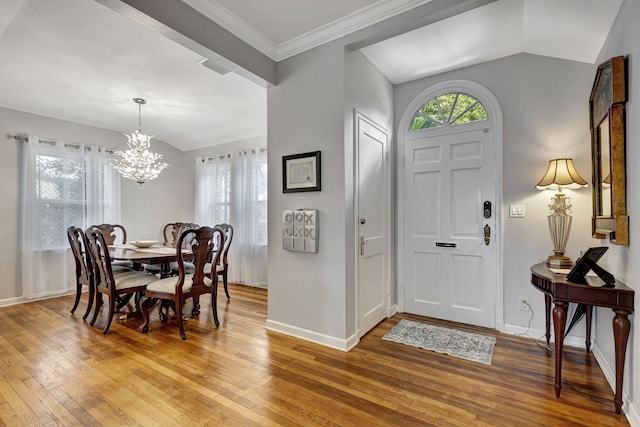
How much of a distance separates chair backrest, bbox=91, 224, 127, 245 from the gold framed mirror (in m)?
5.30

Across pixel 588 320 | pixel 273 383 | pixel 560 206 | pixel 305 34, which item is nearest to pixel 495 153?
pixel 560 206

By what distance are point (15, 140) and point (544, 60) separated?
6212mm

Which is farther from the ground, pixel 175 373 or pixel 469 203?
pixel 469 203

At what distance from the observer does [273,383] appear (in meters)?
2.06

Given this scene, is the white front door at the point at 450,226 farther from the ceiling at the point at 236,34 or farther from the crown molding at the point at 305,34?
the crown molding at the point at 305,34

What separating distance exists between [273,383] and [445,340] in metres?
1.57

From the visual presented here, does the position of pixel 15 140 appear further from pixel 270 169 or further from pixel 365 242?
pixel 365 242

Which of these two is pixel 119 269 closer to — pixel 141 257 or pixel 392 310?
pixel 141 257

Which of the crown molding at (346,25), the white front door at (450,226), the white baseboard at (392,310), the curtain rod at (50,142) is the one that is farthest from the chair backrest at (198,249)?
the curtain rod at (50,142)

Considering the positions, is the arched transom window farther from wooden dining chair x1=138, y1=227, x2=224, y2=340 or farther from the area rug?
wooden dining chair x1=138, y1=227, x2=224, y2=340

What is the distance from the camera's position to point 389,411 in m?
1.77

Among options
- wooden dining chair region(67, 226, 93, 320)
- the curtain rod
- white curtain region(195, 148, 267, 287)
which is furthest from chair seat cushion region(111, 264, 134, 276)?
the curtain rod

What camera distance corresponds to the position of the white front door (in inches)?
119

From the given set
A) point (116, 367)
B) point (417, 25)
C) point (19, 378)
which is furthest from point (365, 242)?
point (19, 378)
